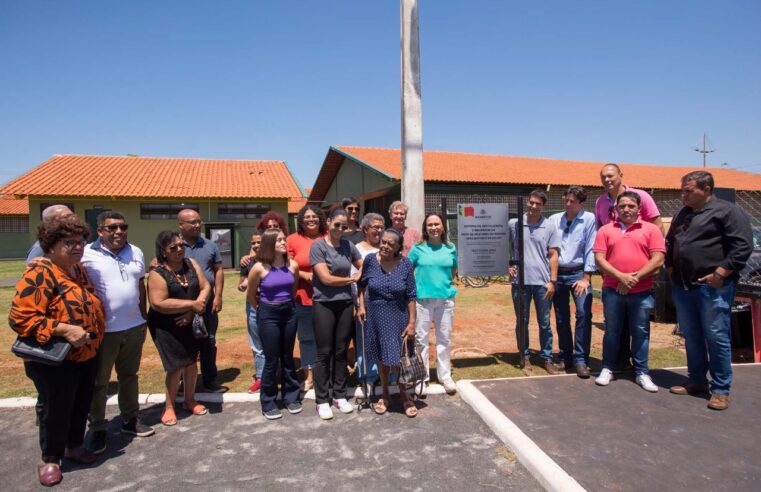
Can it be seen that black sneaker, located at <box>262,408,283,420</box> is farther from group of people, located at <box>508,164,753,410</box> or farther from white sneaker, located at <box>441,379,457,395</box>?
group of people, located at <box>508,164,753,410</box>

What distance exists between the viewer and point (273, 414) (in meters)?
3.97

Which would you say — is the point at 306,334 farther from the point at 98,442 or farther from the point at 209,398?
the point at 98,442

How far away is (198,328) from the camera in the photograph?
151 inches

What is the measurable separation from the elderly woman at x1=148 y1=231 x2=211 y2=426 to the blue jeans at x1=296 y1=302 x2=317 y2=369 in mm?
956

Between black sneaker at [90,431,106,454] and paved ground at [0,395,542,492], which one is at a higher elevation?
black sneaker at [90,431,106,454]

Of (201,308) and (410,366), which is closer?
(201,308)

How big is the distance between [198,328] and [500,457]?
2.58m

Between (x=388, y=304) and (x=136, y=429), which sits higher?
(x=388, y=304)

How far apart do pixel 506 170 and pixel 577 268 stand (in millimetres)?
17487

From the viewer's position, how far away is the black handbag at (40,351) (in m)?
2.84

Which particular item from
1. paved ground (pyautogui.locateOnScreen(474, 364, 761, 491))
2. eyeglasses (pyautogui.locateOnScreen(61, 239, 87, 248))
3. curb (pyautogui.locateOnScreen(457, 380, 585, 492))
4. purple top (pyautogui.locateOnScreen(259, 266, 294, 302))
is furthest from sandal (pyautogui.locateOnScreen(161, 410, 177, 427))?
paved ground (pyautogui.locateOnScreen(474, 364, 761, 491))

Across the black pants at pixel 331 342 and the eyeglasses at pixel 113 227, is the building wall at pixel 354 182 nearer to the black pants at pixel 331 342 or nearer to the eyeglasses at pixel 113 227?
Result: the black pants at pixel 331 342

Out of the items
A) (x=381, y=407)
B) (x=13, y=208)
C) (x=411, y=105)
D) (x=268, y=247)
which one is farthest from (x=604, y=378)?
(x=13, y=208)

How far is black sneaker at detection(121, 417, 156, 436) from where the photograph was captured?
3650mm
